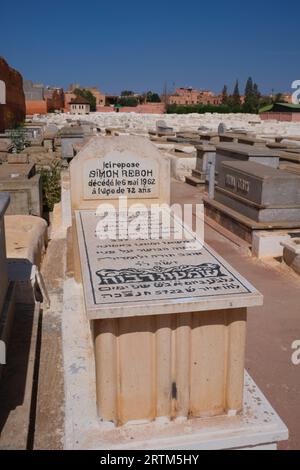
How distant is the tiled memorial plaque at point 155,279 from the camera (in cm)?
240

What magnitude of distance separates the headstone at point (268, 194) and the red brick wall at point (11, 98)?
2501 cm

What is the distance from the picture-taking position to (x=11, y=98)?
115 ft

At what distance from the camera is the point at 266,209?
264 inches

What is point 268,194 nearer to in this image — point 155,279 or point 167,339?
point 155,279

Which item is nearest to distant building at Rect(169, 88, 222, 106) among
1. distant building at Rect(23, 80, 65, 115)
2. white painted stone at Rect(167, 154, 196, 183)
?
distant building at Rect(23, 80, 65, 115)

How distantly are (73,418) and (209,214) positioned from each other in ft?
20.8

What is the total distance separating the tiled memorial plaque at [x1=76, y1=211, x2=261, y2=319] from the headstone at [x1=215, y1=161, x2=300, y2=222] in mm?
3325

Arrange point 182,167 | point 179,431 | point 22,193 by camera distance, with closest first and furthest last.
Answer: point 179,431 → point 22,193 → point 182,167

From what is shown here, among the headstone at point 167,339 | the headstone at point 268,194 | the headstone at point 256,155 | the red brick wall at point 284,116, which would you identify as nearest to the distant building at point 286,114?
the red brick wall at point 284,116

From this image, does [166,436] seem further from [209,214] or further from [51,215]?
[51,215]

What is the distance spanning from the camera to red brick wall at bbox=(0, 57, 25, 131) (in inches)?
1221

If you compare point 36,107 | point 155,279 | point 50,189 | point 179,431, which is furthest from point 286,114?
point 179,431

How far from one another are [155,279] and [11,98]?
35.8m

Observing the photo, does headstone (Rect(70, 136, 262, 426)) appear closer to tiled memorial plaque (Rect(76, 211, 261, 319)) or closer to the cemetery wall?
tiled memorial plaque (Rect(76, 211, 261, 319))
